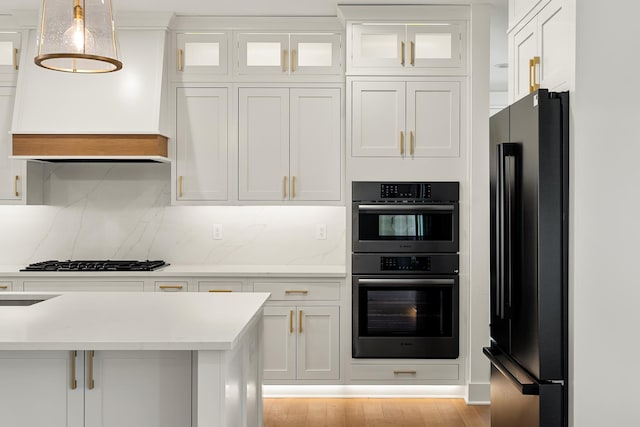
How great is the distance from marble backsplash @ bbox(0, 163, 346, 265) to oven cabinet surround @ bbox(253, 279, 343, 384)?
0.58 meters

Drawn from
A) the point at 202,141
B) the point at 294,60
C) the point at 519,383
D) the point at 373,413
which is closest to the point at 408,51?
the point at 294,60

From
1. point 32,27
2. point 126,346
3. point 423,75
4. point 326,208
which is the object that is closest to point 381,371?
point 326,208

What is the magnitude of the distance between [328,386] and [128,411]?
2.20 metres

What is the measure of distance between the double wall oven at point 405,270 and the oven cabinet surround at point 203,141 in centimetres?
100

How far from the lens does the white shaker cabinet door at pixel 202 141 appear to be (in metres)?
4.43

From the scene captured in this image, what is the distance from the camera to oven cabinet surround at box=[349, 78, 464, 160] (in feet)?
14.0

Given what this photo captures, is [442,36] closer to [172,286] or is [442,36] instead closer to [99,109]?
[99,109]

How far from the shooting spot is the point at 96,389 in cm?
236

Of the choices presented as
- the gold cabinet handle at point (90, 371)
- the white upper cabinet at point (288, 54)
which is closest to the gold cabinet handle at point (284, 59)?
the white upper cabinet at point (288, 54)

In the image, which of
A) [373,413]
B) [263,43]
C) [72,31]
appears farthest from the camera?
Answer: [263,43]

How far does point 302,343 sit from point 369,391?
592 millimetres

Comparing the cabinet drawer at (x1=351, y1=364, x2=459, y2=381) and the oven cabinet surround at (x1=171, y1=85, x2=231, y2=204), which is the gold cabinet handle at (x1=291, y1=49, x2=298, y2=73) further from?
the cabinet drawer at (x1=351, y1=364, x2=459, y2=381)

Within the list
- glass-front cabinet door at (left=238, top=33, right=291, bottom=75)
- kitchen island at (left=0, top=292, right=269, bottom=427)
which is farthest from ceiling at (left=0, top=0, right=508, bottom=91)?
kitchen island at (left=0, top=292, right=269, bottom=427)

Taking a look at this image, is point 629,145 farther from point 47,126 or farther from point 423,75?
point 47,126
